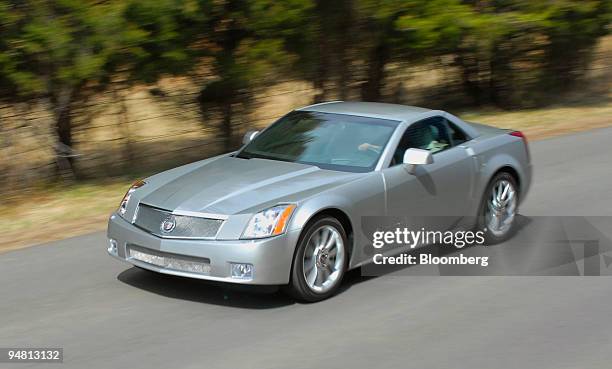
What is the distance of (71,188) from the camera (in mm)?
13039

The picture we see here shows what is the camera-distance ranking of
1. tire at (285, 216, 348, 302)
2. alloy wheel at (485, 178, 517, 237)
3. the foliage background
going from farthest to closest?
the foliage background, alloy wheel at (485, 178, 517, 237), tire at (285, 216, 348, 302)

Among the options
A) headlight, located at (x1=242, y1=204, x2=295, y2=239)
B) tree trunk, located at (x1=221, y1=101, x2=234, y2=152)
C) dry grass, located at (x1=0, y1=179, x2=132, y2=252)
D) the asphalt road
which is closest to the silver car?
headlight, located at (x1=242, y1=204, x2=295, y2=239)

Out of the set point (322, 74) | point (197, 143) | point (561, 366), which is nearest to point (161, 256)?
point (561, 366)

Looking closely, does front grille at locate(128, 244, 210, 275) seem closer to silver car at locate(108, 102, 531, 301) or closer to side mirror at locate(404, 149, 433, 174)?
silver car at locate(108, 102, 531, 301)

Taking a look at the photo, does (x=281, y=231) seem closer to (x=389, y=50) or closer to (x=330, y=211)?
(x=330, y=211)

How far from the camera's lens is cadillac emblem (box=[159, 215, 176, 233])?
756 cm

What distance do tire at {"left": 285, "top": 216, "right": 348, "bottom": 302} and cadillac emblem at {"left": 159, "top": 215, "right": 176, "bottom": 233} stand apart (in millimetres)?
976

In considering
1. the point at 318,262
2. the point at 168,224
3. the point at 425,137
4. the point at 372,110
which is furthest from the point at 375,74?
the point at 168,224

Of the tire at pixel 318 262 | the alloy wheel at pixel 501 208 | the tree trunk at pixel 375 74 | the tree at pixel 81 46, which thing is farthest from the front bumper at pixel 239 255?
the tree trunk at pixel 375 74

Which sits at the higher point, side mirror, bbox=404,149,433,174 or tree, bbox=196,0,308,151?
tree, bbox=196,0,308,151

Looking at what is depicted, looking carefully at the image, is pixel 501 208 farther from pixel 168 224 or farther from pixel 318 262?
pixel 168 224

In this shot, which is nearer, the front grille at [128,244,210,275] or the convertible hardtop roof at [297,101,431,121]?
the front grille at [128,244,210,275]

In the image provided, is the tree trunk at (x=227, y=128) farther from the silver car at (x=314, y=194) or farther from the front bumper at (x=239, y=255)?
the front bumper at (x=239, y=255)

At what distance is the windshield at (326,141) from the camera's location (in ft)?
27.9
